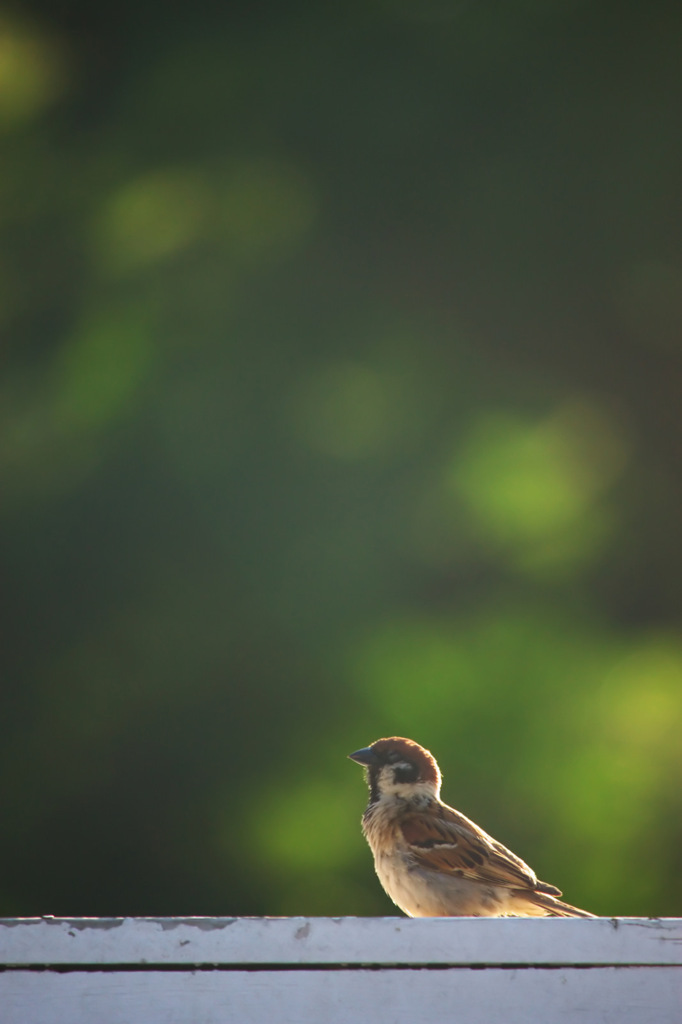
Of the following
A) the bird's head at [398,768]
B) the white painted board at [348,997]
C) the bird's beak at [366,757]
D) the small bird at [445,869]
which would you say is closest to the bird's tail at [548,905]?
the small bird at [445,869]

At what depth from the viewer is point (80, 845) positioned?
4055 millimetres

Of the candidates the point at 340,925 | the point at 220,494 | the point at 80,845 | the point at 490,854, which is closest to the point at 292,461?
the point at 220,494

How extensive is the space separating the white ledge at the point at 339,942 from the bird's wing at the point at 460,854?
1014 mm

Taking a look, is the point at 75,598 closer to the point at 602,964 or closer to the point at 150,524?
the point at 150,524

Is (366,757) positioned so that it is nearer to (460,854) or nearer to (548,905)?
(460,854)

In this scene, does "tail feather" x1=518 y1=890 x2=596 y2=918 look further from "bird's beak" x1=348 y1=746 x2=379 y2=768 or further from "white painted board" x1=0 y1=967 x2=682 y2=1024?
"white painted board" x1=0 y1=967 x2=682 y2=1024

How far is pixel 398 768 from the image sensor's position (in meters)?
2.72

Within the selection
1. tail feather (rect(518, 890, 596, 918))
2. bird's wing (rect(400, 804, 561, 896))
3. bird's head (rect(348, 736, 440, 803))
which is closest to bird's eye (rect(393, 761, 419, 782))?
bird's head (rect(348, 736, 440, 803))

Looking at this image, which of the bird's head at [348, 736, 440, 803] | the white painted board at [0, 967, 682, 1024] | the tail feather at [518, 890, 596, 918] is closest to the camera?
the white painted board at [0, 967, 682, 1024]

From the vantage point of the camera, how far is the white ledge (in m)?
1.37

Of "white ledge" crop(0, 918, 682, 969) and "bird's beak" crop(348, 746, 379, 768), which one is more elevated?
"bird's beak" crop(348, 746, 379, 768)

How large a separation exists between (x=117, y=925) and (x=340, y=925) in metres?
0.28

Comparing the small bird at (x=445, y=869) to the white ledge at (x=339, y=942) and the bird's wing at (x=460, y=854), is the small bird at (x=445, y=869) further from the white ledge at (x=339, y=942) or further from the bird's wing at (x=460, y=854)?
the white ledge at (x=339, y=942)

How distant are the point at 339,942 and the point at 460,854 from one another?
3.59ft
